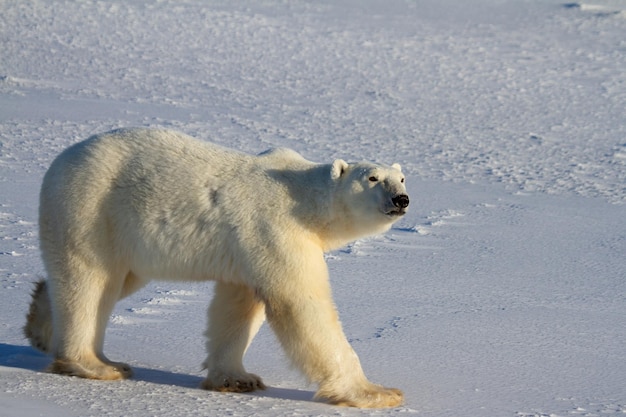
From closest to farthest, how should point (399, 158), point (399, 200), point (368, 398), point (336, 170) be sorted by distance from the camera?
1. point (368, 398)
2. point (399, 200)
3. point (336, 170)
4. point (399, 158)

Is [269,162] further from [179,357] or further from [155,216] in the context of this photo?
[179,357]

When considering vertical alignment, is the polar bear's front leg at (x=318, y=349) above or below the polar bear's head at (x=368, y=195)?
below

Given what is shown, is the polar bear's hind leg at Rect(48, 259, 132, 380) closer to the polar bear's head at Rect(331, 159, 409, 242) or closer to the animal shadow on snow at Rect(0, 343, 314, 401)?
the animal shadow on snow at Rect(0, 343, 314, 401)

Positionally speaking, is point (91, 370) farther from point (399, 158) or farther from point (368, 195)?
point (399, 158)

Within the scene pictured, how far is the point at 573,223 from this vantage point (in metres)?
7.48

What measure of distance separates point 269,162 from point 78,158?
0.80 metres

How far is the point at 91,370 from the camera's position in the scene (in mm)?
4320

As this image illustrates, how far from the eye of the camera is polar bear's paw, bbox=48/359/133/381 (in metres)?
4.30

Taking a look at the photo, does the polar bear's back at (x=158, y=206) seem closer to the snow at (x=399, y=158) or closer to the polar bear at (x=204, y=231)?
the polar bear at (x=204, y=231)

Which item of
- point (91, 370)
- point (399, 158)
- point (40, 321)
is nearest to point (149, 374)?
point (91, 370)

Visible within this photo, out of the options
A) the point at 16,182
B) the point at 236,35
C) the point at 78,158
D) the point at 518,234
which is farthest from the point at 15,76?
the point at 78,158

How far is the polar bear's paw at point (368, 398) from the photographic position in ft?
13.4

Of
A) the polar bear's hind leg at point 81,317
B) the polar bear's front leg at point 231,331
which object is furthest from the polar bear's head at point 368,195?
the polar bear's hind leg at point 81,317

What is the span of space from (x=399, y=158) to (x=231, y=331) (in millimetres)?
4863
